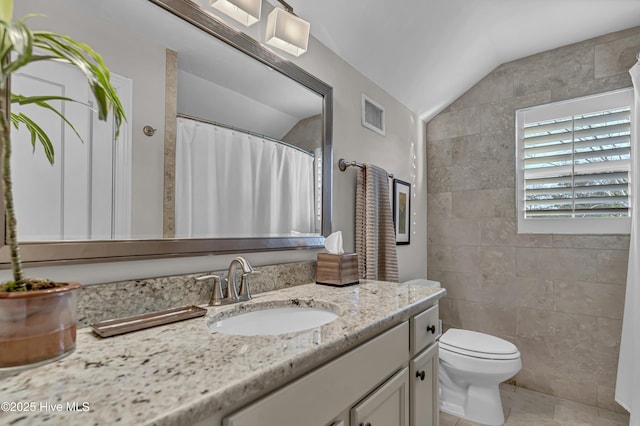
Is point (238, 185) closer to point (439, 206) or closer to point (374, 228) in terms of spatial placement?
point (374, 228)

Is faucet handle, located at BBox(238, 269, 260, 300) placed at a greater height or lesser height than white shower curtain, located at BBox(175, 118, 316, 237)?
lesser

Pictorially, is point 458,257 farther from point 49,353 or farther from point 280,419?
point 49,353

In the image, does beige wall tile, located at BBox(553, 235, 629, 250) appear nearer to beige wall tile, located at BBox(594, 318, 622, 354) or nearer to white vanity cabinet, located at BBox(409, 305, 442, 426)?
beige wall tile, located at BBox(594, 318, 622, 354)

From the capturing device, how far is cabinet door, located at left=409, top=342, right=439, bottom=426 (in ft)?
4.05

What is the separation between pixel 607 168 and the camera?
2.19 meters

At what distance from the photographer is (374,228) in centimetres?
193

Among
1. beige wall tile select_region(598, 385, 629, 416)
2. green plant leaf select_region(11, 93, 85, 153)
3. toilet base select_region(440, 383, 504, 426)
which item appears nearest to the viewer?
green plant leaf select_region(11, 93, 85, 153)

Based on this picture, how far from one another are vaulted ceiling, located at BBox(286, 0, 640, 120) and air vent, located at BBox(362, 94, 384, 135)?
0.15 m

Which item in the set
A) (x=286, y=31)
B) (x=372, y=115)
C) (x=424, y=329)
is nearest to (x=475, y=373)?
(x=424, y=329)

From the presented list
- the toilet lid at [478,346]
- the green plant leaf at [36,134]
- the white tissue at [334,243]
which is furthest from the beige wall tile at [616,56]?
the green plant leaf at [36,134]

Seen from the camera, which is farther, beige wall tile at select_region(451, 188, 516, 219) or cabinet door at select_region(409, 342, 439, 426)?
beige wall tile at select_region(451, 188, 516, 219)

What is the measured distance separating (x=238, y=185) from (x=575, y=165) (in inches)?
→ 91.4

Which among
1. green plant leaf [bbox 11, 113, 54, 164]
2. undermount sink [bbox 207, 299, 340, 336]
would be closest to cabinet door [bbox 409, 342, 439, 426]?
undermount sink [bbox 207, 299, 340, 336]

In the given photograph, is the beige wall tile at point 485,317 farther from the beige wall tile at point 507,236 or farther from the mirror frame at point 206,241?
the mirror frame at point 206,241
